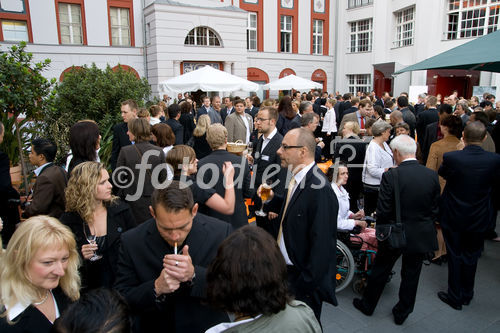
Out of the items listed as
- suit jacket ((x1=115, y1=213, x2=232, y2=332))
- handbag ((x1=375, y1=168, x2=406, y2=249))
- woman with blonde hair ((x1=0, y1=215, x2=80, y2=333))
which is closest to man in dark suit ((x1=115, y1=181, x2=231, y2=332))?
suit jacket ((x1=115, y1=213, x2=232, y2=332))

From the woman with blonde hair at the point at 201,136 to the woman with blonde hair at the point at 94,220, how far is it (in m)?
4.22

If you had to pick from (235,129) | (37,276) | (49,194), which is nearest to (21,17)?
(235,129)

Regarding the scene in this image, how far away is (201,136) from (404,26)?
21.0 m

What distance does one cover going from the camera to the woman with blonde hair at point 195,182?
3408mm

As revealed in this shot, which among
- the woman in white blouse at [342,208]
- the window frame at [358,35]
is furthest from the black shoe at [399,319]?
the window frame at [358,35]

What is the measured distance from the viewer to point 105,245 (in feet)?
9.15

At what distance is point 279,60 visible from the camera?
24766 millimetres

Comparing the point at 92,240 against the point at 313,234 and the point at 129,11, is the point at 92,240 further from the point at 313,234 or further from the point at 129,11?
the point at 129,11

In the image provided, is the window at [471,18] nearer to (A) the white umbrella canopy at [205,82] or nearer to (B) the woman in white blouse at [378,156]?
(A) the white umbrella canopy at [205,82]

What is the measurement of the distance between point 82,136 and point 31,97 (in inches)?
89.0

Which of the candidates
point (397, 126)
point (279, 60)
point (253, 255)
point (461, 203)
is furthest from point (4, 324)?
point (279, 60)

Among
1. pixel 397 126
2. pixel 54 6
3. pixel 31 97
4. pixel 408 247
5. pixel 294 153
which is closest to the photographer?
pixel 294 153

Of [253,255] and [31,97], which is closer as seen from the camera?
[253,255]

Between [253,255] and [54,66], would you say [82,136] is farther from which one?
[54,66]
